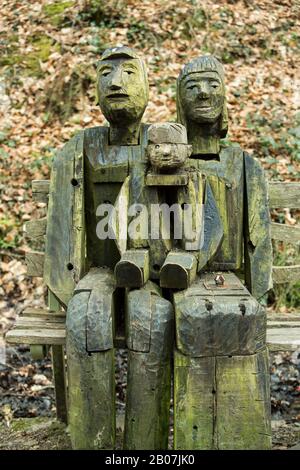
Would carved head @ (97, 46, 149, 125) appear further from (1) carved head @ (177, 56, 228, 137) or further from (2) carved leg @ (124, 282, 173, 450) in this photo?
(2) carved leg @ (124, 282, 173, 450)

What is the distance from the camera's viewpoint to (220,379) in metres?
2.77

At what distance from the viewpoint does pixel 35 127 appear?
7.11 metres

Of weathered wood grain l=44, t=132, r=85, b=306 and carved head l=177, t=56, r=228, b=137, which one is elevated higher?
carved head l=177, t=56, r=228, b=137

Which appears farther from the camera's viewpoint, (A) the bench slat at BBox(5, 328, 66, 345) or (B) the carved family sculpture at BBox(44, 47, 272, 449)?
(A) the bench slat at BBox(5, 328, 66, 345)

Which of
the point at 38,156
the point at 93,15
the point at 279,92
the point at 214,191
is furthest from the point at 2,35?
the point at 214,191

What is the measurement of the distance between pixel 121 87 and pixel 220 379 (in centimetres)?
157

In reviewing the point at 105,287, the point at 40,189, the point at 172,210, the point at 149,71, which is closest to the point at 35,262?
the point at 40,189

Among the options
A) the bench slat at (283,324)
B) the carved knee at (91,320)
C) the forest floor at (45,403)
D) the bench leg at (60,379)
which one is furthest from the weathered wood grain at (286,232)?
the bench leg at (60,379)

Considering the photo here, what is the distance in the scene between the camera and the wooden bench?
3283mm

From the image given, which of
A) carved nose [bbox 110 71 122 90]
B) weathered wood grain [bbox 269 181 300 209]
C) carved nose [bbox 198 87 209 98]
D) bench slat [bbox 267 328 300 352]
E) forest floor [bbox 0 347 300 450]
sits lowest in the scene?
forest floor [bbox 0 347 300 450]

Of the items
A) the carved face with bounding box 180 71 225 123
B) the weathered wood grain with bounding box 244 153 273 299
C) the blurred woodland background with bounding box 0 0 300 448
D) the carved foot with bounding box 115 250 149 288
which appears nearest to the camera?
the carved foot with bounding box 115 250 149 288

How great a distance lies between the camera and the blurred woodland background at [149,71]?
6.29m

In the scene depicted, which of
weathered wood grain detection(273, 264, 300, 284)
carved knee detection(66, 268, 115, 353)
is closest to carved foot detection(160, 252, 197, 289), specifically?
carved knee detection(66, 268, 115, 353)

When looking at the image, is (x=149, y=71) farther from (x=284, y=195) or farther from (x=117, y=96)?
(x=117, y=96)
